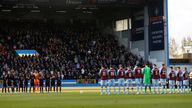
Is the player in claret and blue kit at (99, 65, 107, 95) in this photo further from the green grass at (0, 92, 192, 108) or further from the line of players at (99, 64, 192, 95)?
the green grass at (0, 92, 192, 108)

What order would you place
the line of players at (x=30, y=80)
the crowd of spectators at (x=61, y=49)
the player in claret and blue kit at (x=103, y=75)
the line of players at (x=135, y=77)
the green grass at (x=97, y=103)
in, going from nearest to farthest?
the green grass at (x=97, y=103)
the player in claret and blue kit at (x=103, y=75)
the line of players at (x=135, y=77)
the line of players at (x=30, y=80)
the crowd of spectators at (x=61, y=49)

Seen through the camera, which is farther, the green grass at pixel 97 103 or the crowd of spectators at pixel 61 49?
the crowd of spectators at pixel 61 49

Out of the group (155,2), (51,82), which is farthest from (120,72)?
(155,2)

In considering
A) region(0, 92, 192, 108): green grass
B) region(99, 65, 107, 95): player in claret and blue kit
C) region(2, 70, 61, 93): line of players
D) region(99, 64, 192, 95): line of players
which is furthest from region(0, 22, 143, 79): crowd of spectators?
region(0, 92, 192, 108): green grass

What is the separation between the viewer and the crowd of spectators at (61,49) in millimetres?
57925

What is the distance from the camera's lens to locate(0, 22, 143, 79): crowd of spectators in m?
57.9

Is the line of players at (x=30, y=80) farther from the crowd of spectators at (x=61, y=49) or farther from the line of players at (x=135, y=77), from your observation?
the line of players at (x=135, y=77)

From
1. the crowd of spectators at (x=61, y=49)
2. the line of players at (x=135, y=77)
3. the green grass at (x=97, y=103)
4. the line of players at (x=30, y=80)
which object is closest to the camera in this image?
the green grass at (x=97, y=103)

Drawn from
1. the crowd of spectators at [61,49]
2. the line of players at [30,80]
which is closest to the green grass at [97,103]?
the line of players at [30,80]

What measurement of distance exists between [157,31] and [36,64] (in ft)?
52.1

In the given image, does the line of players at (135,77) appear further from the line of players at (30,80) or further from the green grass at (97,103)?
the green grass at (97,103)

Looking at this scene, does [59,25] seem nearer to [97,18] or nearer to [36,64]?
[97,18]

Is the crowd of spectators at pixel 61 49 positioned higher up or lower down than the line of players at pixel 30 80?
higher up

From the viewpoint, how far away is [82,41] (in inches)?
2697
